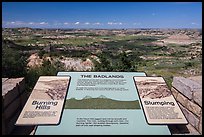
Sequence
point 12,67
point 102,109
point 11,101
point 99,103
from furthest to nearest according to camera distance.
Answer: point 12,67 → point 11,101 → point 99,103 → point 102,109

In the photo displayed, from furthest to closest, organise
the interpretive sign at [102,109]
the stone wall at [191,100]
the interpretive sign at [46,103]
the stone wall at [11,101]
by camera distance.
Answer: the stone wall at [191,100]
the stone wall at [11,101]
the interpretive sign at [46,103]
the interpretive sign at [102,109]

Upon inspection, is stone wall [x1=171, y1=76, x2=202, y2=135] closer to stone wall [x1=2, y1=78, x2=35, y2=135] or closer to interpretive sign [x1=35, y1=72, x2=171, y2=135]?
interpretive sign [x1=35, y1=72, x2=171, y2=135]

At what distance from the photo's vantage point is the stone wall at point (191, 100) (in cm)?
417

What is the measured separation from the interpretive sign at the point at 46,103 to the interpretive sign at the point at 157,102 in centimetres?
130

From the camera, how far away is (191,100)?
4.41 metres

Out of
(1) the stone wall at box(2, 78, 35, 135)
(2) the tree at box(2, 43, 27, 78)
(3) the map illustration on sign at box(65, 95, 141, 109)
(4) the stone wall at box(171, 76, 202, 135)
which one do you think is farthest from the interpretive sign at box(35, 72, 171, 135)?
(2) the tree at box(2, 43, 27, 78)

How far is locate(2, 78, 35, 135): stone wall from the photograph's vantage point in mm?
3975

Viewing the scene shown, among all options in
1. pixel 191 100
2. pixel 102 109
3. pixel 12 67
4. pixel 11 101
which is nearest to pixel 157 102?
pixel 191 100

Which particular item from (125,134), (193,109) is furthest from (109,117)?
(193,109)

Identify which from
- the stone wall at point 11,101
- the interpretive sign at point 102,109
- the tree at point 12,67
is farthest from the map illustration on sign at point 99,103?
the tree at point 12,67

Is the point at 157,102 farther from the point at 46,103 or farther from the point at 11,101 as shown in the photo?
the point at 11,101

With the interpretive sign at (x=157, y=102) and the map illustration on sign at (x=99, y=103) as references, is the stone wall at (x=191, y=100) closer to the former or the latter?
the interpretive sign at (x=157, y=102)

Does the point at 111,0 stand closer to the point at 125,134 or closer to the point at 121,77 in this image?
the point at 121,77

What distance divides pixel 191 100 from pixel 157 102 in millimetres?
747
